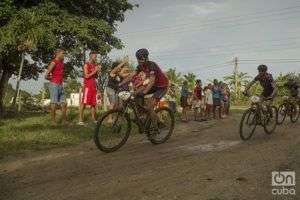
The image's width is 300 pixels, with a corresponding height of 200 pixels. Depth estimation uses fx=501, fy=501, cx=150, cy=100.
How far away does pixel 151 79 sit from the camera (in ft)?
33.9

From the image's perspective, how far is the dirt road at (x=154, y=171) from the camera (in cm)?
617

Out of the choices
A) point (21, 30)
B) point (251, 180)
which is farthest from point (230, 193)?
point (21, 30)

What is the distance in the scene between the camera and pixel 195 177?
7000mm

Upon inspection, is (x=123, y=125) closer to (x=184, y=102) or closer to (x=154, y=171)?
(x=154, y=171)

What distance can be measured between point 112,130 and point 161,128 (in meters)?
1.70

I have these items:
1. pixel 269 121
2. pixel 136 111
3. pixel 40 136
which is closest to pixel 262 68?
pixel 269 121

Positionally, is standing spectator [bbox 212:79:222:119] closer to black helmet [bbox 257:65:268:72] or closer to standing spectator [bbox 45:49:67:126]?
black helmet [bbox 257:65:268:72]

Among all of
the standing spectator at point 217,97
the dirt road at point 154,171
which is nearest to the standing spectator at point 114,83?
the dirt road at point 154,171

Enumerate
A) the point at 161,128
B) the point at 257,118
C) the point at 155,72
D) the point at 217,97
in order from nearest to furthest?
the point at 155,72
the point at 161,128
the point at 257,118
the point at 217,97

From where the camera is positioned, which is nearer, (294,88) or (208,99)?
(294,88)

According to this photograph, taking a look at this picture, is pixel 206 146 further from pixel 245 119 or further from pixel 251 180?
pixel 251 180

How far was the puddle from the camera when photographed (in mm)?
10008

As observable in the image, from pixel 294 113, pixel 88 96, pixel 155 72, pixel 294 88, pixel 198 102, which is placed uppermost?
pixel 294 88

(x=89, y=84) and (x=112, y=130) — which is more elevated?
(x=89, y=84)
